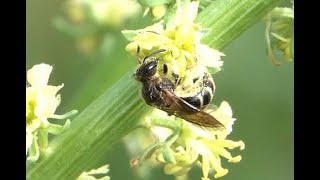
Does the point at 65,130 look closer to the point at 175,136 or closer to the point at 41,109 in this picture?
the point at 41,109

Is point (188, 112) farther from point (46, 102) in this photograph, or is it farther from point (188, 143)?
point (46, 102)

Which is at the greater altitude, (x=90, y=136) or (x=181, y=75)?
(x=181, y=75)

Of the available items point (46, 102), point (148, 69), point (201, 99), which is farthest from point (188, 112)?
point (46, 102)

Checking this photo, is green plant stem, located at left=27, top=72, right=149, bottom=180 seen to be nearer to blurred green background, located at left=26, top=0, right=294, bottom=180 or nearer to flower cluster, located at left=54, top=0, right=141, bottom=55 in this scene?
flower cluster, located at left=54, top=0, right=141, bottom=55

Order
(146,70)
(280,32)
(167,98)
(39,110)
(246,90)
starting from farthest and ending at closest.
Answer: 1. (246,90)
2. (280,32)
3. (167,98)
4. (146,70)
5. (39,110)

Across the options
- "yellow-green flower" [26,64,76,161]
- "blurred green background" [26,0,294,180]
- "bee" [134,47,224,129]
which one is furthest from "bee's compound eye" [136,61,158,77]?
"blurred green background" [26,0,294,180]

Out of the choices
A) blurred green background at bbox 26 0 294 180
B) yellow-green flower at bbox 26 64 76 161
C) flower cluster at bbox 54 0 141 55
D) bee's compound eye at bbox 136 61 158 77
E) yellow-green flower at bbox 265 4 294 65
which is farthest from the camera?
blurred green background at bbox 26 0 294 180
